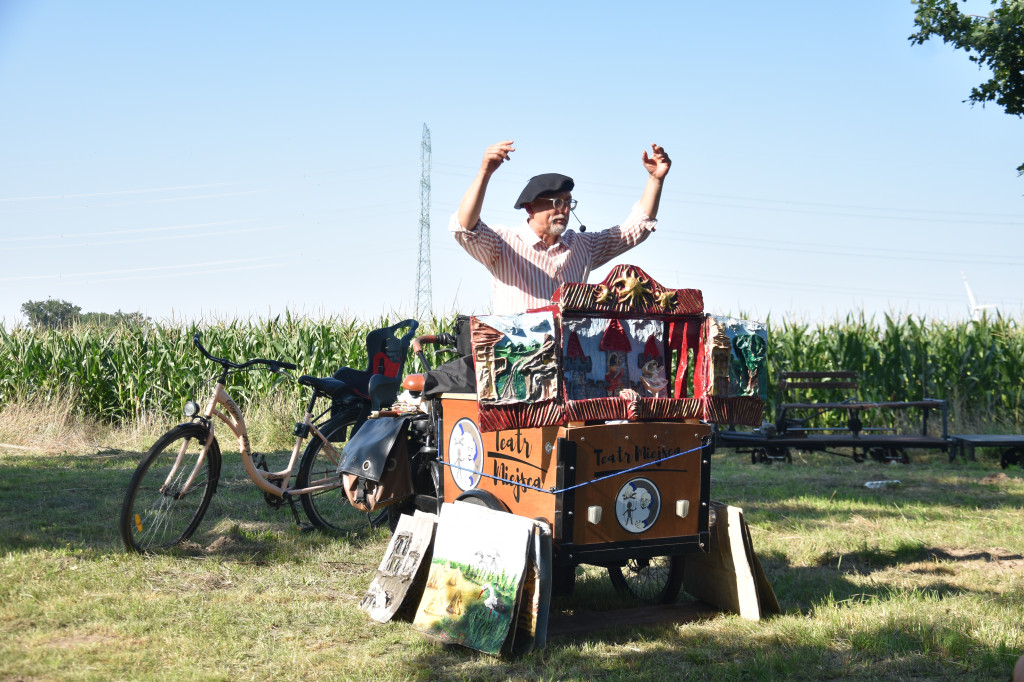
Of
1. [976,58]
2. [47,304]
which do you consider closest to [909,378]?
[976,58]

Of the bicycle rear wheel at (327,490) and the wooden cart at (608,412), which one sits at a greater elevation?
the wooden cart at (608,412)

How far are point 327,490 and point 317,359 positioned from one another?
8.37m

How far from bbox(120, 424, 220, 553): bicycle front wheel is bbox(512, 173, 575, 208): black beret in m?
2.51

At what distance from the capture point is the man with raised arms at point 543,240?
13.4 ft

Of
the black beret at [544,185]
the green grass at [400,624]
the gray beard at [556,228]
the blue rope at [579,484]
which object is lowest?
the green grass at [400,624]

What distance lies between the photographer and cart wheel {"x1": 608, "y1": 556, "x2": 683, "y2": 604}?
13.8 feet

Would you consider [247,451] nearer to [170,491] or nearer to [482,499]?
[170,491]

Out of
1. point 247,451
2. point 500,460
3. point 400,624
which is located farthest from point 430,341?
point 400,624

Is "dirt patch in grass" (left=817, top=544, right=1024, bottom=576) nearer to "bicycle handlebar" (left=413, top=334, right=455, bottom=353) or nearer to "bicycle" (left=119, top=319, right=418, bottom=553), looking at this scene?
"bicycle handlebar" (left=413, top=334, right=455, bottom=353)

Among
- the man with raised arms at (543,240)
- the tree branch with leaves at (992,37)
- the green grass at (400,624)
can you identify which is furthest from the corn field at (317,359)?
the man with raised arms at (543,240)

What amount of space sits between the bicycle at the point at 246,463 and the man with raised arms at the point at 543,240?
1851 mm

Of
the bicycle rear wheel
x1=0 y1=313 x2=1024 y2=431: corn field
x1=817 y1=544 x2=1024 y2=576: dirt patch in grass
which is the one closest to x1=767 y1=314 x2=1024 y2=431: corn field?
x1=0 y1=313 x2=1024 y2=431: corn field

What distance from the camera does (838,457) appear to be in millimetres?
11297

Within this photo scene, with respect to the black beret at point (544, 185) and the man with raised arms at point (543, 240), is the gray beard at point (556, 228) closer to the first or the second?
the man with raised arms at point (543, 240)
